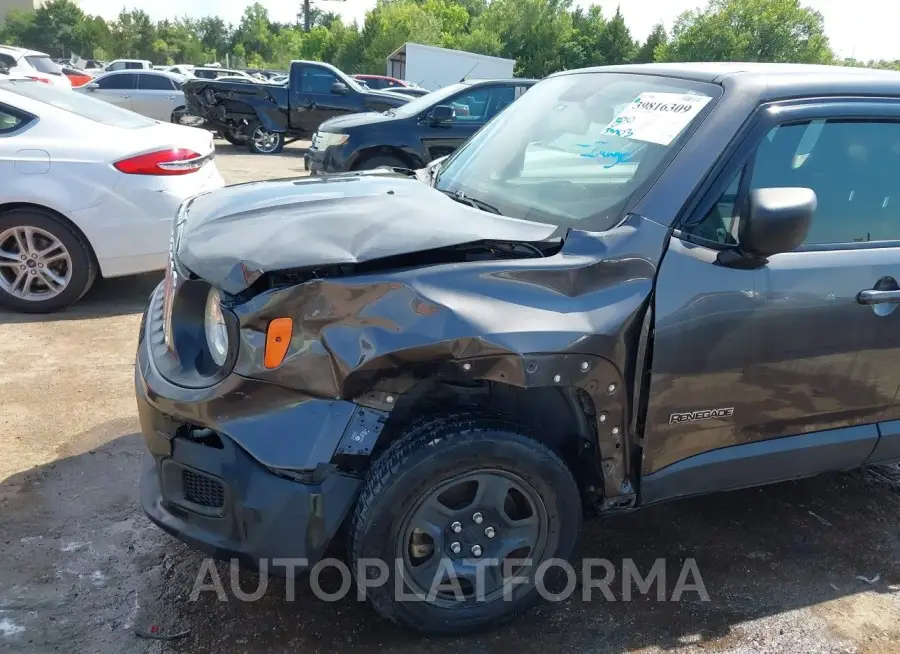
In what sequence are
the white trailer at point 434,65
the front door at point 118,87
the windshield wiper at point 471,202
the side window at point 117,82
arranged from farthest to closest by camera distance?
the white trailer at point 434,65 → the side window at point 117,82 → the front door at point 118,87 → the windshield wiper at point 471,202

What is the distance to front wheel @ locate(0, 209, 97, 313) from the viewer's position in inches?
189

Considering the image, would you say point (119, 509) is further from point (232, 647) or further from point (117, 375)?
point (117, 375)

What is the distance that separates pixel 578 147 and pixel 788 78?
0.78 meters

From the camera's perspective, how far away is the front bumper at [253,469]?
2.00 meters

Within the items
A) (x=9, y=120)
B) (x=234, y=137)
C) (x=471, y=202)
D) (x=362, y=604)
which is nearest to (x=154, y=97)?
(x=234, y=137)

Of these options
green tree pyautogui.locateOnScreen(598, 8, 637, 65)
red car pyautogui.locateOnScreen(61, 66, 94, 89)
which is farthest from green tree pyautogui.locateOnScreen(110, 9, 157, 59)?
red car pyautogui.locateOnScreen(61, 66, 94, 89)

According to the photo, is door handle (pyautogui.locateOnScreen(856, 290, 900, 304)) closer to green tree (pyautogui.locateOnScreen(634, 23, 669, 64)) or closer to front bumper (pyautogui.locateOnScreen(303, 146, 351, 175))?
front bumper (pyautogui.locateOnScreen(303, 146, 351, 175))

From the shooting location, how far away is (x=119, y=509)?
2.96 metres

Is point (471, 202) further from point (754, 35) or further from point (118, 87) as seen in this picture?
point (754, 35)

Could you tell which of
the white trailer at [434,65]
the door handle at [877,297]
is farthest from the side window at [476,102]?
the white trailer at [434,65]

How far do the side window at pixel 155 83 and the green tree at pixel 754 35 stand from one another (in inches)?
1842

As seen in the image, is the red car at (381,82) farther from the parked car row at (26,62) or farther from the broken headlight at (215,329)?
the broken headlight at (215,329)

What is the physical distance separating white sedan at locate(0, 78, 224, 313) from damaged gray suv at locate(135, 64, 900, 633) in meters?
2.43

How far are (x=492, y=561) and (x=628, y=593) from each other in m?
0.64
